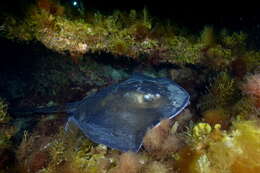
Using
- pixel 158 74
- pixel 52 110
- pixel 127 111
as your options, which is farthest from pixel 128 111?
pixel 158 74

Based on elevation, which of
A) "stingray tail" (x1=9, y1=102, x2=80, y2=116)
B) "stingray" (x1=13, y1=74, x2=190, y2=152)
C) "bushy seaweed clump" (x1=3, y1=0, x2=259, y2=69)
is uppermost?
"bushy seaweed clump" (x1=3, y1=0, x2=259, y2=69)

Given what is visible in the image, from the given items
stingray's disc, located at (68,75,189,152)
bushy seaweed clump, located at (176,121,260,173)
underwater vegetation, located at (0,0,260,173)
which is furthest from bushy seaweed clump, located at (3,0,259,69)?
bushy seaweed clump, located at (176,121,260,173)

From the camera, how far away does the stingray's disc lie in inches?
151

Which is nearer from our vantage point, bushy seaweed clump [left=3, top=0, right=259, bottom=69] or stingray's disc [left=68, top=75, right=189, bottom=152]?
stingray's disc [left=68, top=75, right=189, bottom=152]

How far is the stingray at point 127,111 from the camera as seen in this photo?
3.83 m

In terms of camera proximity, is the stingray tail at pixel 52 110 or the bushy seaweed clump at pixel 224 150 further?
the stingray tail at pixel 52 110

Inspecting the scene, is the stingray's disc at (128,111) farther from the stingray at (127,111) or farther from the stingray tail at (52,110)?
the stingray tail at (52,110)

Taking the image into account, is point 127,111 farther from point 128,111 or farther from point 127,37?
Answer: point 127,37

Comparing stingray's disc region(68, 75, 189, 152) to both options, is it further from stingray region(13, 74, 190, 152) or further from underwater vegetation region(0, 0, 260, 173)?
underwater vegetation region(0, 0, 260, 173)

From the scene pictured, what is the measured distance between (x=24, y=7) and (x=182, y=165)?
4095 mm

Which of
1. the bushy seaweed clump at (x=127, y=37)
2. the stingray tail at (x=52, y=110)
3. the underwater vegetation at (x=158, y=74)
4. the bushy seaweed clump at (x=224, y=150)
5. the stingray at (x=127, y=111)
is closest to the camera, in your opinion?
the bushy seaweed clump at (x=224, y=150)

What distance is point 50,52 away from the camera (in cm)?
717

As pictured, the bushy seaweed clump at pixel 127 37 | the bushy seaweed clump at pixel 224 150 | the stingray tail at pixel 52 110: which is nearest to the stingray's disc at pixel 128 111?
the stingray tail at pixel 52 110

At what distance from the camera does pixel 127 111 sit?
14.1 ft
